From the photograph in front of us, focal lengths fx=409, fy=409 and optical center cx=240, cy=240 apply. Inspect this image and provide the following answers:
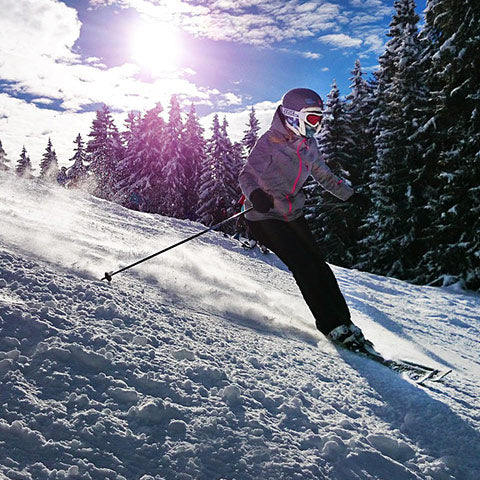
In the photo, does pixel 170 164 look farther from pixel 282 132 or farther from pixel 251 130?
pixel 282 132

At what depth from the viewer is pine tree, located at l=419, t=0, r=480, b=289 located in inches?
484

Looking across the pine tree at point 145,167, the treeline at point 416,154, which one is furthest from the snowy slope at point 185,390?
the pine tree at point 145,167

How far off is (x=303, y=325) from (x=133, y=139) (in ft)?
125

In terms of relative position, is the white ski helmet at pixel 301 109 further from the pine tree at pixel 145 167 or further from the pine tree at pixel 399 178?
the pine tree at pixel 145 167

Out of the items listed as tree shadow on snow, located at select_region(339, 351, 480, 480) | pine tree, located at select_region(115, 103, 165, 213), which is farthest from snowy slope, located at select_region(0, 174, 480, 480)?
pine tree, located at select_region(115, 103, 165, 213)

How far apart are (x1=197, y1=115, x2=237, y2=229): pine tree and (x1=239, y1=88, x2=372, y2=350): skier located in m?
28.8

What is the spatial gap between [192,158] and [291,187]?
1451 inches

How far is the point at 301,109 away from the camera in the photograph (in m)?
3.99

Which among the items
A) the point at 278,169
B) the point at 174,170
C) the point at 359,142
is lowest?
the point at 278,169

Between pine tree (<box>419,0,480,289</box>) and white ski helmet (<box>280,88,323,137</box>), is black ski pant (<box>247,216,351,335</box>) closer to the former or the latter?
white ski helmet (<box>280,88,323,137</box>)

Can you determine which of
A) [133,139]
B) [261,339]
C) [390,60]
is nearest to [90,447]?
[261,339]

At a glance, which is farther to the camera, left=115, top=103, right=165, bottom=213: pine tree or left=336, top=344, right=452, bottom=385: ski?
left=115, top=103, right=165, bottom=213: pine tree

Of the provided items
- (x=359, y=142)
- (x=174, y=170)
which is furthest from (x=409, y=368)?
(x=174, y=170)

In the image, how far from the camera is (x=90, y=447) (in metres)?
1.60
